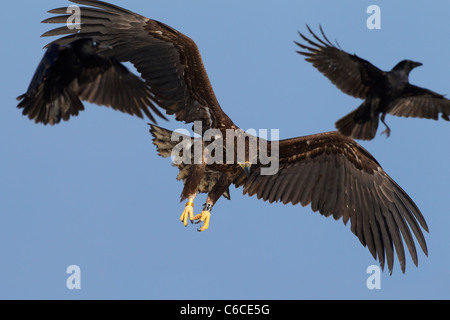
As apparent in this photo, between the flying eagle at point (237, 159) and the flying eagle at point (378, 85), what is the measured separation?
7.66ft

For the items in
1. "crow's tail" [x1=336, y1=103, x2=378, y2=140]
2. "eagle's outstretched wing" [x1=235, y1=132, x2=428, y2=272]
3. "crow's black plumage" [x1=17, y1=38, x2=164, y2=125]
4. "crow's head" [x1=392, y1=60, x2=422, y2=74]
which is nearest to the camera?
"crow's tail" [x1=336, y1=103, x2=378, y2=140]

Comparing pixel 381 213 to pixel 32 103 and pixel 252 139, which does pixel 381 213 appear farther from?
pixel 32 103

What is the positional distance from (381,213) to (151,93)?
437 cm

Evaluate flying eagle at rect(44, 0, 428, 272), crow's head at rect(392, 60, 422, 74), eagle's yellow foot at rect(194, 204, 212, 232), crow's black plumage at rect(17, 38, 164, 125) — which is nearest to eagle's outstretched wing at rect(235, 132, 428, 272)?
flying eagle at rect(44, 0, 428, 272)

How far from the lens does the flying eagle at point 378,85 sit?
28.2 ft

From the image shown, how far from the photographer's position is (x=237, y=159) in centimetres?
1091

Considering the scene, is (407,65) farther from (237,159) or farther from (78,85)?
(78,85)

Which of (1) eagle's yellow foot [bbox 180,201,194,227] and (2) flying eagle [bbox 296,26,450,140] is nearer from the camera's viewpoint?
(2) flying eagle [bbox 296,26,450,140]

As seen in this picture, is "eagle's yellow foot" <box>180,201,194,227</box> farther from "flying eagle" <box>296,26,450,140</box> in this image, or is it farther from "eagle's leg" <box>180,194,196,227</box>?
"flying eagle" <box>296,26,450,140</box>

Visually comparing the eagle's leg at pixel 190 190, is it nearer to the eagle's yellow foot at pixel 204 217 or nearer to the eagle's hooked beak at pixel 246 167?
the eagle's yellow foot at pixel 204 217

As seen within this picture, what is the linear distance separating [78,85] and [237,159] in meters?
2.57

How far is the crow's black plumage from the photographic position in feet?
30.6

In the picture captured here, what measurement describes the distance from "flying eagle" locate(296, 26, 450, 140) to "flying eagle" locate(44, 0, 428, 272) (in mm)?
2334

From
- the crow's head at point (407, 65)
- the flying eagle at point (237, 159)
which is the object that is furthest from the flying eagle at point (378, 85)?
the flying eagle at point (237, 159)
